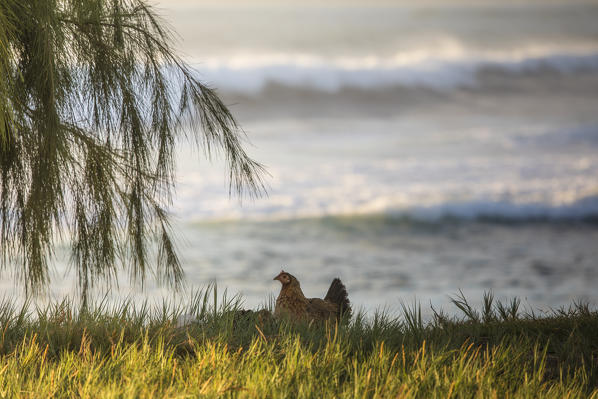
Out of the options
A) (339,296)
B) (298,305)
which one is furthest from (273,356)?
(339,296)

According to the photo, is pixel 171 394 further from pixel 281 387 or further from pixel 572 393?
pixel 572 393

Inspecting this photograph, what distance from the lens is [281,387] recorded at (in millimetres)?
3426

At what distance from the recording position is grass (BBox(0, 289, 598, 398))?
3496 mm

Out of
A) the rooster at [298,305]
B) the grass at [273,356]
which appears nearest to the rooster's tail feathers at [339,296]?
the rooster at [298,305]

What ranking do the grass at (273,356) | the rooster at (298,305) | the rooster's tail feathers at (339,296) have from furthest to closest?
1. the rooster's tail feathers at (339,296)
2. the rooster at (298,305)
3. the grass at (273,356)

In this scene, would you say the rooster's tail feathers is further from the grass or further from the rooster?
the grass

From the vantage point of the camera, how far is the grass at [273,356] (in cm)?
350

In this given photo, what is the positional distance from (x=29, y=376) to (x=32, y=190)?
6.49 ft

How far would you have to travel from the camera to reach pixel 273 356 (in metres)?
3.92

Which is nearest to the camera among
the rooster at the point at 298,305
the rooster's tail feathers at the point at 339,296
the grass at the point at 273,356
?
the grass at the point at 273,356

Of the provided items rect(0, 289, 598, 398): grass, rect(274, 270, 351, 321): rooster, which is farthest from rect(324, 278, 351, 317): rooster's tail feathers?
rect(0, 289, 598, 398): grass

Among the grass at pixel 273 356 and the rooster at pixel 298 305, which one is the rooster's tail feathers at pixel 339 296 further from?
the grass at pixel 273 356

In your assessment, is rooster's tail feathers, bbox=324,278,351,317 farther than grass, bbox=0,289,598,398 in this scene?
Yes

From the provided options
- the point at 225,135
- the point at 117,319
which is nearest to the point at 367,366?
the point at 117,319
